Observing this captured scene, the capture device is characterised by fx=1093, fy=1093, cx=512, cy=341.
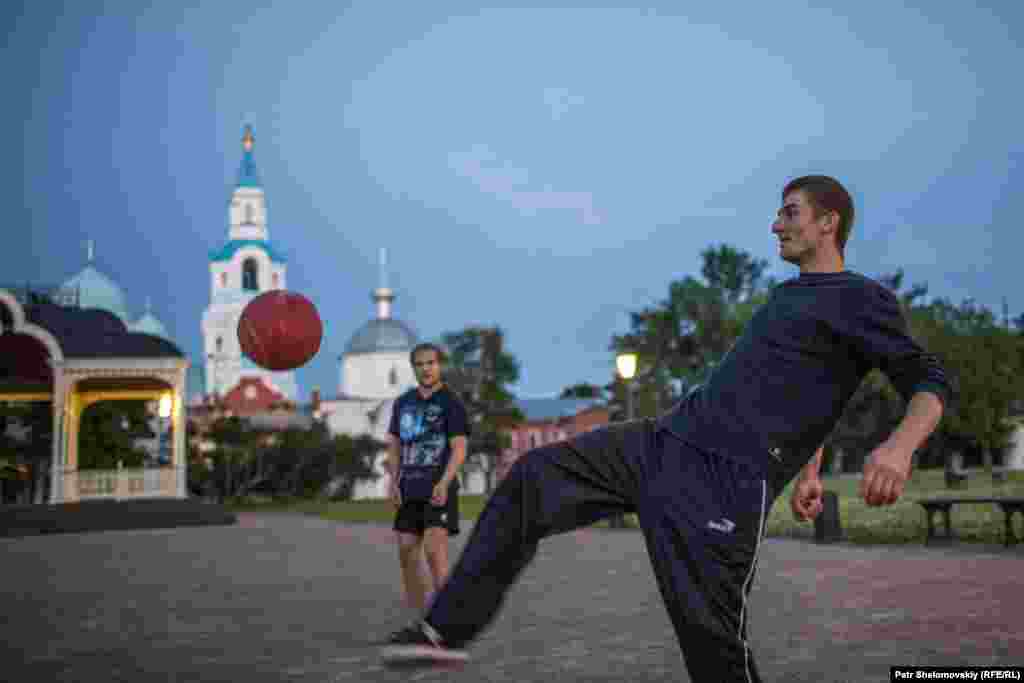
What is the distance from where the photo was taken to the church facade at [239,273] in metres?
108

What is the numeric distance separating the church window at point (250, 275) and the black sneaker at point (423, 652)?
109 metres

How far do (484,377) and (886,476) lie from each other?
76.2 meters

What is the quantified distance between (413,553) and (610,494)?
15.3ft

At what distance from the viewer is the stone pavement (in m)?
6.67

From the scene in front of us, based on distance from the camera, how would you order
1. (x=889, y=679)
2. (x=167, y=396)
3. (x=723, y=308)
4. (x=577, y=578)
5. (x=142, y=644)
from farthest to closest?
(x=723, y=308) < (x=167, y=396) < (x=577, y=578) < (x=142, y=644) < (x=889, y=679)

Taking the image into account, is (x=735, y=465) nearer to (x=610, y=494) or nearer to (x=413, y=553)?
(x=610, y=494)

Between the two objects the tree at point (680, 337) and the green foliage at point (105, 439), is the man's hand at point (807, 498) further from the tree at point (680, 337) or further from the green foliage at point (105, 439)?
the tree at point (680, 337)

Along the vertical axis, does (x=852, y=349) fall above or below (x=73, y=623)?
above

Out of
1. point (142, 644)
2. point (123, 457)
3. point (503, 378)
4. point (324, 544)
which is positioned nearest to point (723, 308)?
point (503, 378)

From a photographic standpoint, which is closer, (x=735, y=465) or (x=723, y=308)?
(x=735, y=465)

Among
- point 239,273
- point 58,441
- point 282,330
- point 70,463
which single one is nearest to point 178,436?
point 70,463

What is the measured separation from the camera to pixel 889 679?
Answer: 597cm

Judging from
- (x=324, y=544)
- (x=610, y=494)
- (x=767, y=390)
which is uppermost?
(x=767, y=390)

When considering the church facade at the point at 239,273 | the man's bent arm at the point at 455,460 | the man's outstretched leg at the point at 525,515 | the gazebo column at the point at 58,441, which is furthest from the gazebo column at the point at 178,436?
the church facade at the point at 239,273
